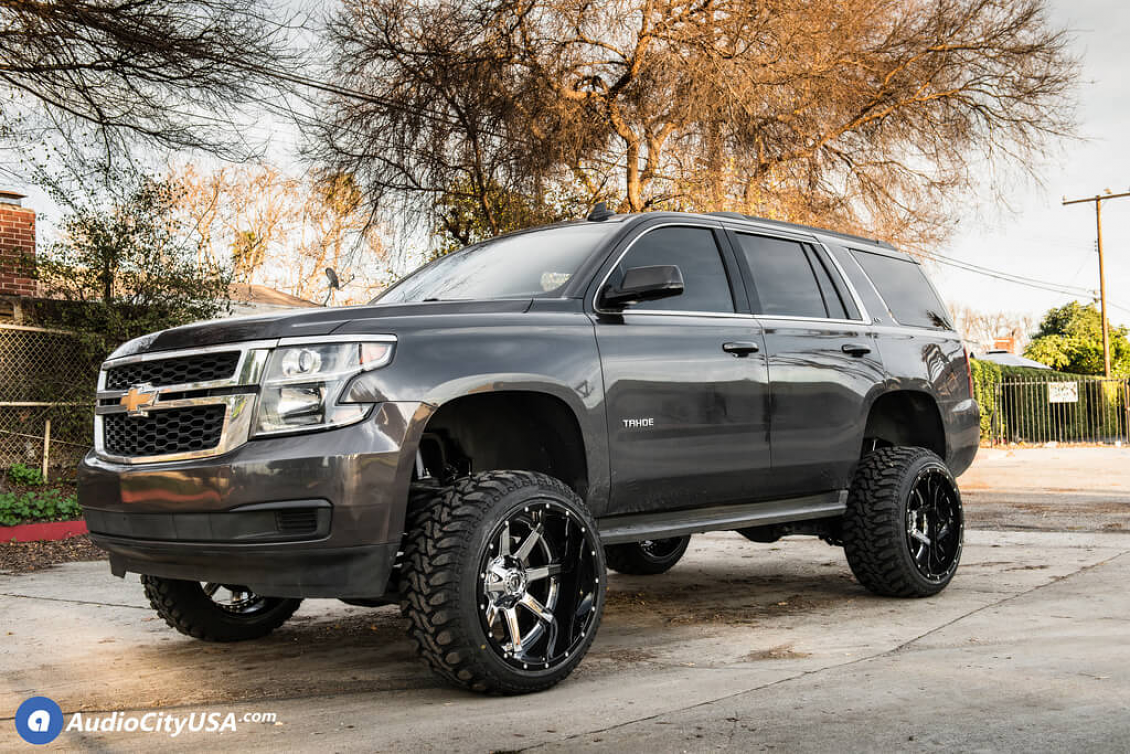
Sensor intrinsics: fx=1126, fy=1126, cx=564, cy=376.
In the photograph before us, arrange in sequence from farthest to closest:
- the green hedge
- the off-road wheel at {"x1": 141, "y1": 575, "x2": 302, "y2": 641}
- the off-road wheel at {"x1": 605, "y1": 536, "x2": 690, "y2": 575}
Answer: the green hedge
the off-road wheel at {"x1": 605, "y1": 536, "x2": 690, "y2": 575}
the off-road wheel at {"x1": 141, "y1": 575, "x2": 302, "y2": 641}

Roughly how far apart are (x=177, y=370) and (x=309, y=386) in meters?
0.67

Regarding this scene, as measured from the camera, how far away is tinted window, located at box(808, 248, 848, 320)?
21.8ft

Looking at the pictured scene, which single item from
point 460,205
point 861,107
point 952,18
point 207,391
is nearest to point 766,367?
point 207,391

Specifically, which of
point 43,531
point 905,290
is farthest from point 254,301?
point 905,290

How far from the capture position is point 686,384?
5.36 m

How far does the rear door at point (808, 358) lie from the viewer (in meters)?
5.96

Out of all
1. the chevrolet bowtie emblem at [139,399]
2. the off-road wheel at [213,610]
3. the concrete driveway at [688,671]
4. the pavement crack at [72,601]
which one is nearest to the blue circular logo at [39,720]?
the concrete driveway at [688,671]

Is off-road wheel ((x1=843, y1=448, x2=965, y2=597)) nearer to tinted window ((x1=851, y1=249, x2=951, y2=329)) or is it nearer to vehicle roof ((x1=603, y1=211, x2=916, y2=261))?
tinted window ((x1=851, y1=249, x2=951, y2=329))

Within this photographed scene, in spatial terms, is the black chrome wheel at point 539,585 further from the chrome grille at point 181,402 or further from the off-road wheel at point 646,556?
the off-road wheel at point 646,556

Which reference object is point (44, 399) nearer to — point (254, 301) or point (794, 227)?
point (254, 301)

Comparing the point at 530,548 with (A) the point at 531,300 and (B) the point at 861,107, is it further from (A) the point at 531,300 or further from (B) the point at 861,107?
(B) the point at 861,107

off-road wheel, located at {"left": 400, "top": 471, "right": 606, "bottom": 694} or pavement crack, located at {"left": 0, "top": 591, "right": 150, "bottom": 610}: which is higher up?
off-road wheel, located at {"left": 400, "top": 471, "right": 606, "bottom": 694}

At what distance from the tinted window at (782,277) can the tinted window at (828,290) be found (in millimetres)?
46

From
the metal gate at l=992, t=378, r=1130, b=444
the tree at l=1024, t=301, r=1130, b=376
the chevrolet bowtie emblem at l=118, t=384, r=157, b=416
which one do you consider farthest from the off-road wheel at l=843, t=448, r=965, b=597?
the tree at l=1024, t=301, r=1130, b=376
